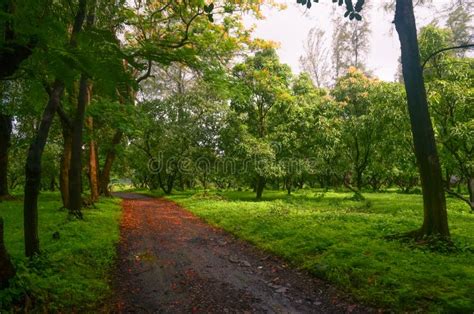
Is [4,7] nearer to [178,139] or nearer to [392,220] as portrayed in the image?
[392,220]

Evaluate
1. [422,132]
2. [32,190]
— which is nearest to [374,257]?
[422,132]

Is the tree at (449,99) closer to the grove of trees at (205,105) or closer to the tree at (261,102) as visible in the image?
the grove of trees at (205,105)

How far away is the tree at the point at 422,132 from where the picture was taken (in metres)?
9.86

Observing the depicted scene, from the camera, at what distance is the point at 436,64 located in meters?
18.9

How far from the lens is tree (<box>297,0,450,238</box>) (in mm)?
9859

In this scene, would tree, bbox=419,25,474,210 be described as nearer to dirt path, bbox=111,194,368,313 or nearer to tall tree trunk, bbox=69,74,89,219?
dirt path, bbox=111,194,368,313

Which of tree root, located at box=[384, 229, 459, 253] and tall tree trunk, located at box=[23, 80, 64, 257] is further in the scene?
tree root, located at box=[384, 229, 459, 253]

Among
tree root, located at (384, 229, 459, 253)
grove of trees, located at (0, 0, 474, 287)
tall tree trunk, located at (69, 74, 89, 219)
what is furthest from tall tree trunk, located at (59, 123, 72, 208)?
tree root, located at (384, 229, 459, 253)

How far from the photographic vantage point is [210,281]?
812 centimetres

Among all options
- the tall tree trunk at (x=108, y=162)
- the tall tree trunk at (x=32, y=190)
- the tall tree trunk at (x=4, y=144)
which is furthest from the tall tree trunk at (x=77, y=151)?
the tall tree trunk at (x=4, y=144)

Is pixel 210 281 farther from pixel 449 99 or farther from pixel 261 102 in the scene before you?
pixel 261 102

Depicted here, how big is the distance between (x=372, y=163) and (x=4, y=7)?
27702 mm

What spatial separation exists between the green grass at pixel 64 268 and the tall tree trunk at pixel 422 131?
8.78 metres

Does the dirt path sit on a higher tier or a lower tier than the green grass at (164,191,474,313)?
lower
